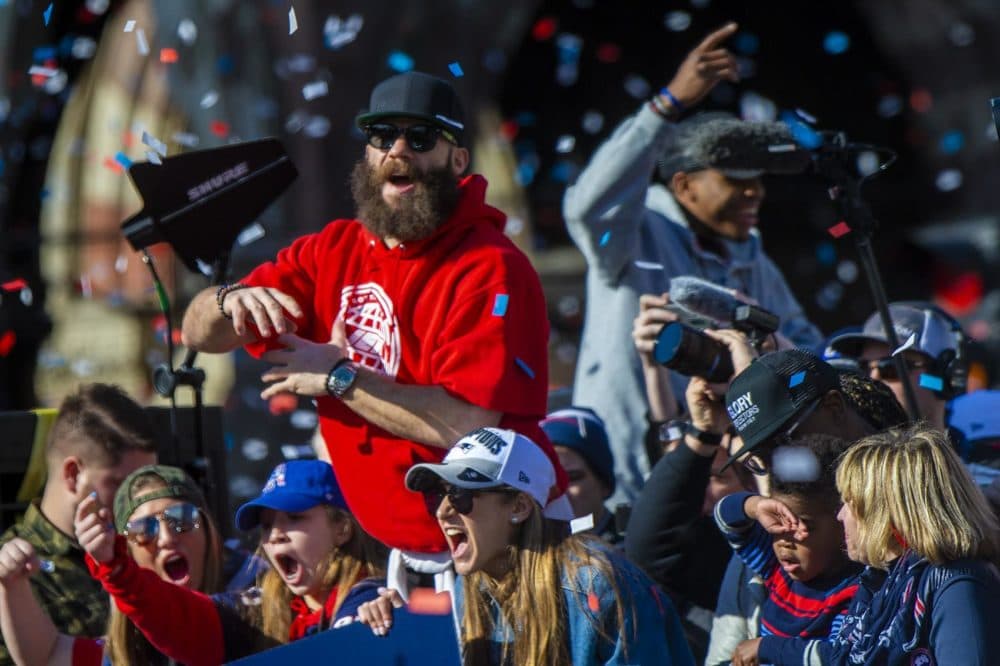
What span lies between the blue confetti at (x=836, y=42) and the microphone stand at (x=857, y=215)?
7577 mm

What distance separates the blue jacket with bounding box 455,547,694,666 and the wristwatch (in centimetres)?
59

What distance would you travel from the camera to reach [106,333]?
460 inches

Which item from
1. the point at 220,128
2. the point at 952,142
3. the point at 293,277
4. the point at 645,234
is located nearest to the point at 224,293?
the point at 293,277

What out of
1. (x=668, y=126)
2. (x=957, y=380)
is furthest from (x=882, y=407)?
(x=668, y=126)

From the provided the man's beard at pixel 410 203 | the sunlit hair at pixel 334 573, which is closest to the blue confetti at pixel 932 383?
the man's beard at pixel 410 203

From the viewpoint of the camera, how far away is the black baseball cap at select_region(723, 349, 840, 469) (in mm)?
3418

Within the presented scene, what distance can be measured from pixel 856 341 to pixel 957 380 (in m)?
0.29

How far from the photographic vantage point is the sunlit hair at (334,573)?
13.0 feet

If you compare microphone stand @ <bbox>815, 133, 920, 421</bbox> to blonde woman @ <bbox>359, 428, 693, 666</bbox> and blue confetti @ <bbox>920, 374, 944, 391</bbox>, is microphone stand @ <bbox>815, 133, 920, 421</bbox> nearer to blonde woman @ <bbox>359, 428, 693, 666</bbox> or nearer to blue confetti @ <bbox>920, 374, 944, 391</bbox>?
blue confetti @ <bbox>920, 374, 944, 391</bbox>

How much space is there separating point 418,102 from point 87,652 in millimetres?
1544

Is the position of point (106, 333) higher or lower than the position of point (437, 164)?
lower

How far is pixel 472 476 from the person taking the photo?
136 inches

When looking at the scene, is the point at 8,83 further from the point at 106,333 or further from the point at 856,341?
the point at 856,341

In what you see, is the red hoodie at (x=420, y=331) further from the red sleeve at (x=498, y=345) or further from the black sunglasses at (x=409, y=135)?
the black sunglasses at (x=409, y=135)
